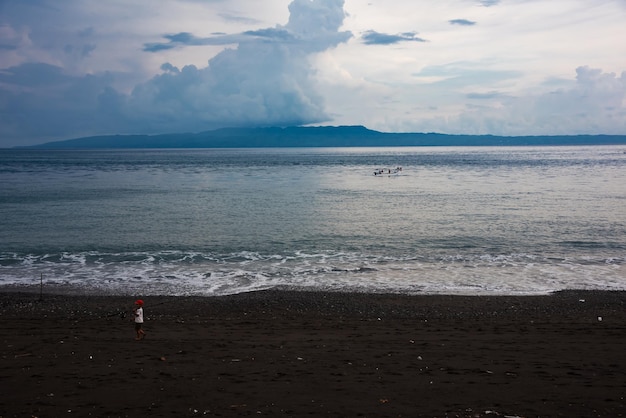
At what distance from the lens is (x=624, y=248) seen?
106ft

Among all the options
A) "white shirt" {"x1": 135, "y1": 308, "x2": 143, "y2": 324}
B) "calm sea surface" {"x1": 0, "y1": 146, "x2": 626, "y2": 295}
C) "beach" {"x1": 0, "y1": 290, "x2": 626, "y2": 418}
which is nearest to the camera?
"beach" {"x1": 0, "y1": 290, "x2": 626, "y2": 418}

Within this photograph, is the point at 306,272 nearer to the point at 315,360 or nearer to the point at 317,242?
the point at 317,242

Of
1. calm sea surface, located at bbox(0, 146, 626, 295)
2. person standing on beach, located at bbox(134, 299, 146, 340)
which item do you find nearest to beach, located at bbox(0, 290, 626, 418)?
person standing on beach, located at bbox(134, 299, 146, 340)

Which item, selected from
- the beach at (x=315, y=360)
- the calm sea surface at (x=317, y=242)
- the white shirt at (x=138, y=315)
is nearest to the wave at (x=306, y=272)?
the calm sea surface at (x=317, y=242)

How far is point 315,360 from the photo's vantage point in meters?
13.5

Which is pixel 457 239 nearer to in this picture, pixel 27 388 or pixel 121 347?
pixel 121 347

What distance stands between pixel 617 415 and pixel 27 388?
438 inches

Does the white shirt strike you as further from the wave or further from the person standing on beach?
the wave

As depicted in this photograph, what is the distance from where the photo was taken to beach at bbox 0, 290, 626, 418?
10930 mm

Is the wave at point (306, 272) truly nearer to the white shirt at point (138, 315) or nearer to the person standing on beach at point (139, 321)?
the person standing on beach at point (139, 321)

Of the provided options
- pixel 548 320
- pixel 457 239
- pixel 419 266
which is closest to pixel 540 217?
pixel 457 239

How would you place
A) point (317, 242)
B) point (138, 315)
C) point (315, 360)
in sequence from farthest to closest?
point (317, 242) < point (138, 315) < point (315, 360)

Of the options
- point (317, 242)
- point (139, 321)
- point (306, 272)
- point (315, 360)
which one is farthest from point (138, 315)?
point (317, 242)

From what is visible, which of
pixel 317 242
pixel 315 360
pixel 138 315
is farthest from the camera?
pixel 317 242
